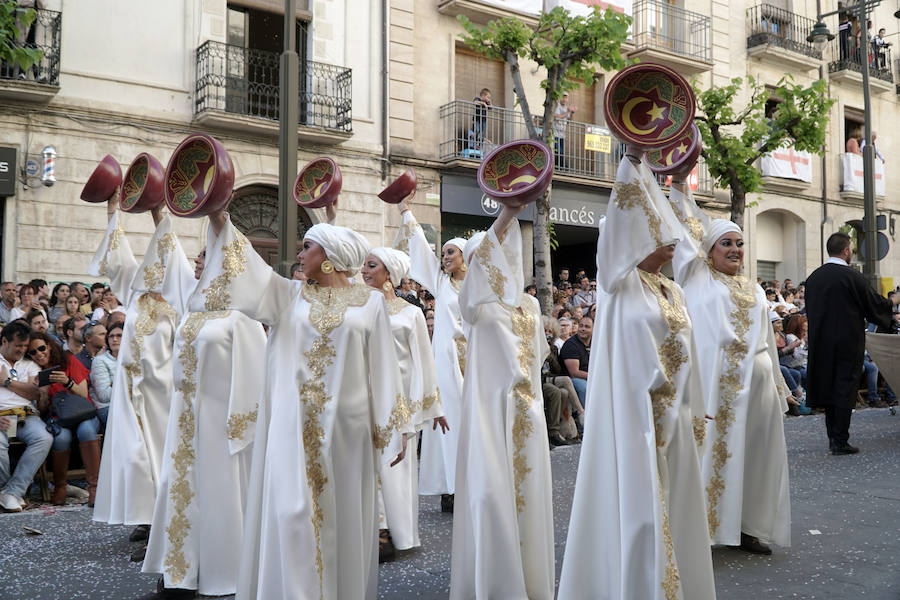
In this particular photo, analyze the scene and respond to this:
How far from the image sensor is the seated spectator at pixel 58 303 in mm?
10406

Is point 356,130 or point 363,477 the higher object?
point 356,130

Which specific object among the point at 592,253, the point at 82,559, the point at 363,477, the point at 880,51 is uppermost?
the point at 880,51

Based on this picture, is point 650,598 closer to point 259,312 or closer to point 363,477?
point 363,477

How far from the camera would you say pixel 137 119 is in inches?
556

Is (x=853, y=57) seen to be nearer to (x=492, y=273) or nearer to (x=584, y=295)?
(x=584, y=295)

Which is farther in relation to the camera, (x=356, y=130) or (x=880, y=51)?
(x=880, y=51)

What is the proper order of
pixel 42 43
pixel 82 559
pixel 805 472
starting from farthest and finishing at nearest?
pixel 42 43 < pixel 805 472 < pixel 82 559

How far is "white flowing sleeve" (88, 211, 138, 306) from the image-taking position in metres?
6.59

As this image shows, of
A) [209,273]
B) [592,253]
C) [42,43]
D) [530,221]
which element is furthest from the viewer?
[592,253]

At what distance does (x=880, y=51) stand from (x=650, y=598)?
25.7m

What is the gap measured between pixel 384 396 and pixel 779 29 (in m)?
22.3

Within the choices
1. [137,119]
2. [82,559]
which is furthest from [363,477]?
[137,119]

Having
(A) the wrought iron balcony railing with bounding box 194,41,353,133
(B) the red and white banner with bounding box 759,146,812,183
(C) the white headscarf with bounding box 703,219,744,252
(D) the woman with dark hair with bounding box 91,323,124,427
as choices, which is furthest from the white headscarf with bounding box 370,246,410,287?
(B) the red and white banner with bounding box 759,146,812,183

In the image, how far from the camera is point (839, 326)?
8.70 meters
